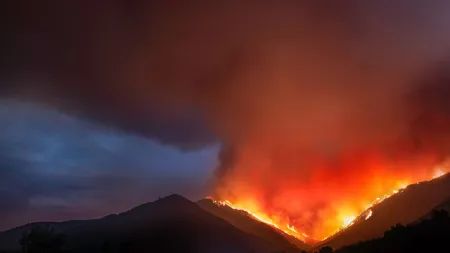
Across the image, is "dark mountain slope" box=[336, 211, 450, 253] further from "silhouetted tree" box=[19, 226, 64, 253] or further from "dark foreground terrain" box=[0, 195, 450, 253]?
"silhouetted tree" box=[19, 226, 64, 253]

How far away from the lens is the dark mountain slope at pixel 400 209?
15950cm

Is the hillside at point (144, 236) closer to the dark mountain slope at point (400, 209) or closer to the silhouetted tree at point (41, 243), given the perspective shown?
the silhouetted tree at point (41, 243)

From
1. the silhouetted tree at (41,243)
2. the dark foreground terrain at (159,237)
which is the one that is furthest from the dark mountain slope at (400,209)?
the silhouetted tree at (41,243)

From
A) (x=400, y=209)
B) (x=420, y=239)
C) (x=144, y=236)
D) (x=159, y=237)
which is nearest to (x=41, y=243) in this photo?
(x=144, y=236)

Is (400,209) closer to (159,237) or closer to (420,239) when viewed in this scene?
(159,237)

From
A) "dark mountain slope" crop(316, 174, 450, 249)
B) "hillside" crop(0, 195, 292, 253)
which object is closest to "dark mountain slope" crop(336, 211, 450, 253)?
"hillside" crop(0, 195, 292, 253)

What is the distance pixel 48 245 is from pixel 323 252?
58.1m

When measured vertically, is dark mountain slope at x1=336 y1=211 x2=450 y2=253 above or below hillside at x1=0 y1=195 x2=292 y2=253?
below

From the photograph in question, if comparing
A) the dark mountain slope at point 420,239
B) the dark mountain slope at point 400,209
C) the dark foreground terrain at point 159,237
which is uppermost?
the dark mountain slope at point 400,209

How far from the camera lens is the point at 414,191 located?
183 m

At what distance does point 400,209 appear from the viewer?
577 ft

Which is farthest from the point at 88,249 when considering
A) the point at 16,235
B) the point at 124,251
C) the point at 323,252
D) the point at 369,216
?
the point at 369,216

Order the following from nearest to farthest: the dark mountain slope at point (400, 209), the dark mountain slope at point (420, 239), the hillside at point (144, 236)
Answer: the dark mountain slope at point (420, 239), the hillside at point (144, 236), the dark mountain slope at point (400, 209)

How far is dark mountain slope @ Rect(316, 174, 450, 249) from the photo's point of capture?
523ft
